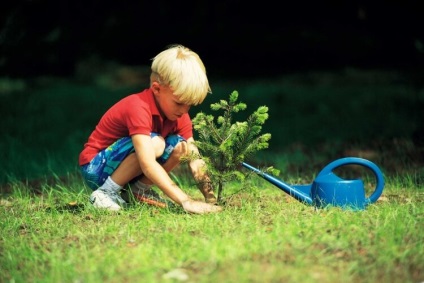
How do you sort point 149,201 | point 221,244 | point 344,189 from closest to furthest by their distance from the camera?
point 221,244
point 344,189
point 149,201

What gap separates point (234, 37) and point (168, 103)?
8.24 m

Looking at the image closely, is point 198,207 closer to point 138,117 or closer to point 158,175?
point 158,175

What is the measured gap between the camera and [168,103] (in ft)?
12.1

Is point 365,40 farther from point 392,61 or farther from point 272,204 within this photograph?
point 272,204

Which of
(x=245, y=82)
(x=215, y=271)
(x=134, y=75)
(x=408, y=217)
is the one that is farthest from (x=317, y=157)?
(x=134, y=75)

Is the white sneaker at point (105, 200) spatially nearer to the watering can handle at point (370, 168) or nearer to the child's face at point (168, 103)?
the child's face at point (168, 103)

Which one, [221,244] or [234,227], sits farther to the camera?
[234,227]

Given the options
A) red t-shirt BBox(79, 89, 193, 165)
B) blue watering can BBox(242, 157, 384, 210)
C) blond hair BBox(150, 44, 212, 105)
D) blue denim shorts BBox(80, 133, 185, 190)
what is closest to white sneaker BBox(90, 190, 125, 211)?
blue denim shorts BBox(80, 133, 185, 190)

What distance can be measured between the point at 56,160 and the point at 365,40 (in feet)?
23.3

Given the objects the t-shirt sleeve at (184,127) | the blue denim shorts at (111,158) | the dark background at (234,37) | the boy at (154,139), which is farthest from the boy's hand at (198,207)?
the dark background at (234,37)

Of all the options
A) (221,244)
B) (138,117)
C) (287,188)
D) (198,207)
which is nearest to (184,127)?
(138,117)

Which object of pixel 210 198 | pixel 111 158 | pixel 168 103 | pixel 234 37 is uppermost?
pixel 234 37

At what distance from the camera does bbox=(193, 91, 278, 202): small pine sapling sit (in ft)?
12.0

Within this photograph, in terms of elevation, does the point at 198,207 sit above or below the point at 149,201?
above
